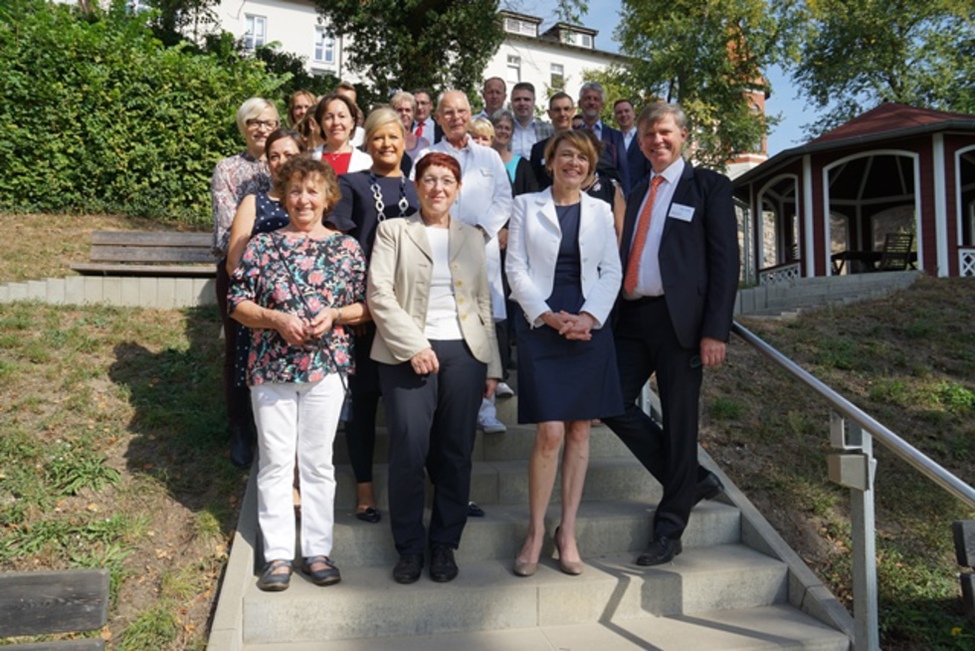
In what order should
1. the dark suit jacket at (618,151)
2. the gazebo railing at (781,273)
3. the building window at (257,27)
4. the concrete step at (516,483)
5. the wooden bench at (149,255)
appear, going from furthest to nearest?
the building window at (257,27) → the gazebo railing at (781,273) → the wooden bench at (149,255) → the dark suit jacket at (618,151) → the concrete step at (516,483)

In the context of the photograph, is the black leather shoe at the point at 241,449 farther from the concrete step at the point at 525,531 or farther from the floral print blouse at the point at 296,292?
the floral print blouse at the point at 296,292

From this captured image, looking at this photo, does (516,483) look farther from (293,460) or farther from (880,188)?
(880,188)

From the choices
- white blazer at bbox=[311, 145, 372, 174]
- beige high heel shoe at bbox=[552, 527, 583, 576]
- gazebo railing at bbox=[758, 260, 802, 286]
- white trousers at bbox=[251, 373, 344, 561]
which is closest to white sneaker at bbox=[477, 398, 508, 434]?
beige high heel shoe at bbox=[552, 527, 583, 576]

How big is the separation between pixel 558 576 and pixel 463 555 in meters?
0.48

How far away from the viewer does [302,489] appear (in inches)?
132

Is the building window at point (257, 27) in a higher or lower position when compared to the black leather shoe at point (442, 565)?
higher

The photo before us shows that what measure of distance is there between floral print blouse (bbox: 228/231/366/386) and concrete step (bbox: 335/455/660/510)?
2.81 ft

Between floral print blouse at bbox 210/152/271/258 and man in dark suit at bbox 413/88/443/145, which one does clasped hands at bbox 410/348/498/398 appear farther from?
man in dark suit at bbox 413/88/443/145

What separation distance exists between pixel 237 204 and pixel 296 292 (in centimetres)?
128

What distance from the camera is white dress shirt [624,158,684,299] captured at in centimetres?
373

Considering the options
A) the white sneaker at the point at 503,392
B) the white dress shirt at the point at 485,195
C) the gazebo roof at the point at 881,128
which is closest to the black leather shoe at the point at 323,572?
the white dress shirt at the point at 485,195

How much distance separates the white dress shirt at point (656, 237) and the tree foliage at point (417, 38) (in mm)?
9891

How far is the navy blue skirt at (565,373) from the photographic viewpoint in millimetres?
3494

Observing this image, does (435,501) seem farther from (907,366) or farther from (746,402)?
(907,366)
